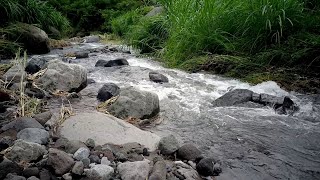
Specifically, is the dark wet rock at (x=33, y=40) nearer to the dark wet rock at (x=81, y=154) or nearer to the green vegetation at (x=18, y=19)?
the green vegetation at (x=18, y=19)

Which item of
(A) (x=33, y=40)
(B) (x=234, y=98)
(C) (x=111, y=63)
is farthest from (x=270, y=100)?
(A) (x=33, y=40)

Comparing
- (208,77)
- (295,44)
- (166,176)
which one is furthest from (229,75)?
(166,176)

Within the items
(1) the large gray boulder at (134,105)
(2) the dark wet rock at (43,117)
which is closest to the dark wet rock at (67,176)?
(2) the dark wet rock at (43,117)

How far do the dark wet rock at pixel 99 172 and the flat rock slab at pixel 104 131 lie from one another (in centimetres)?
47

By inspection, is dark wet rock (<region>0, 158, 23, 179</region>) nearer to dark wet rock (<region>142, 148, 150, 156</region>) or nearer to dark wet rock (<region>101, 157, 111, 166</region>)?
dark wet rock (<region>101, 157, 111, 166</region>)

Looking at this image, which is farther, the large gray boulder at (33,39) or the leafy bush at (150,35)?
the large gray boulder at (33,39)

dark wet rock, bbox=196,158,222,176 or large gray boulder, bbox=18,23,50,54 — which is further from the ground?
dark wet rock, bbox=196,158,222,176

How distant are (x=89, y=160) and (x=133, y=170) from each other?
30 cm

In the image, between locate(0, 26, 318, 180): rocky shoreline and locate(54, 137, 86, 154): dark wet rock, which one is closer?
locate(0, 26, 318, 180): rocky shoreline

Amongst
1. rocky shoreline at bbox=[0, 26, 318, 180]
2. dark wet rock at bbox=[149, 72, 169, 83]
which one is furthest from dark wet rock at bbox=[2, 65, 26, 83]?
dark wet rock at bbox=[149, 72, 169, 83]

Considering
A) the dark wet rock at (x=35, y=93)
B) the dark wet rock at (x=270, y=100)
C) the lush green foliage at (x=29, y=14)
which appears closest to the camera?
the dark wet rock at (x=270, y=100)

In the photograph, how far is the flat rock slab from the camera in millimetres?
2579

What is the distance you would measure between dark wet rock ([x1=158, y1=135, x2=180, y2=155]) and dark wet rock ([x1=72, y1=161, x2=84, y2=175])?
62cm

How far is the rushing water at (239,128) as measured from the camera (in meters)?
2.37
